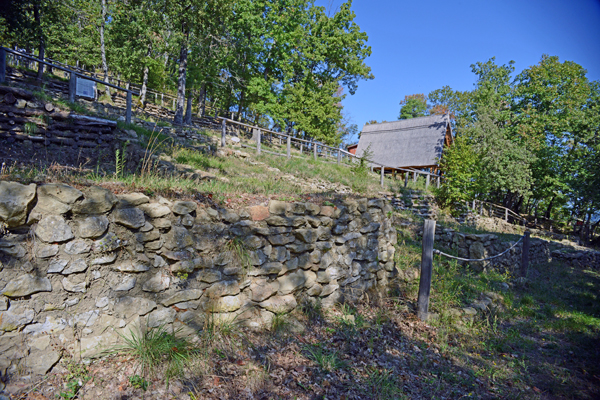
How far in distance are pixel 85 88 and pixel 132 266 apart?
987cm

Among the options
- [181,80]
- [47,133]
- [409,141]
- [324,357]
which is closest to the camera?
[324,357]

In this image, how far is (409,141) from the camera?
28.7m

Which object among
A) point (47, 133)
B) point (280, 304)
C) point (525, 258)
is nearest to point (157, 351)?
point (280, 304)

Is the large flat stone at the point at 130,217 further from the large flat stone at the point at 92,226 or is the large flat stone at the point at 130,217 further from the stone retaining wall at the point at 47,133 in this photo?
the stone retaining wall at the point at 47,133

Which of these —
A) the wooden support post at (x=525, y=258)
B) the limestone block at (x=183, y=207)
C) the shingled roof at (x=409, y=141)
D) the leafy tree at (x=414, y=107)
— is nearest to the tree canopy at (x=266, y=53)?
the shingled roof at (x=409, y=141)

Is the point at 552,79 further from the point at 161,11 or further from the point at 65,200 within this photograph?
the point at 65,200

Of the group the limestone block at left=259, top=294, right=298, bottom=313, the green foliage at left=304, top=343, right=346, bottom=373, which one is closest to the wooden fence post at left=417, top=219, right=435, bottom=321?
the green foliage at left=304, top=343, right=346, bottom=373

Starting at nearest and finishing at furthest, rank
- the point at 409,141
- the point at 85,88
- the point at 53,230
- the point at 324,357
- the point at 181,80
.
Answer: the point at 53,230 → the point at 324,357 → the point at 85,88 → the point at 181,80 → the point at 409,141

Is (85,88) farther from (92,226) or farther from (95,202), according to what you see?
(92,226)

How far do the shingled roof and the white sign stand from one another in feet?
75.8

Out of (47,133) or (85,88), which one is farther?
(85,88)

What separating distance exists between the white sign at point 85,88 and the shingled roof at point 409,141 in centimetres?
2311

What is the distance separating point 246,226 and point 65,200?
1889 millimetres

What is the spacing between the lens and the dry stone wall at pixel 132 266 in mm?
2553
